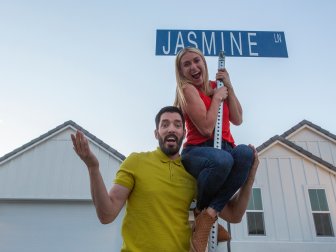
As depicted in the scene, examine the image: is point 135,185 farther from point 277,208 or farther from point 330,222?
point 330,222

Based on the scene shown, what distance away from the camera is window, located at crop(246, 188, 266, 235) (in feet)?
30.5

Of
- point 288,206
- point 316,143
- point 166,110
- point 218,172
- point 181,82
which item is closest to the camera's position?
point 218,172

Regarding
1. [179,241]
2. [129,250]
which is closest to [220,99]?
[179,241]

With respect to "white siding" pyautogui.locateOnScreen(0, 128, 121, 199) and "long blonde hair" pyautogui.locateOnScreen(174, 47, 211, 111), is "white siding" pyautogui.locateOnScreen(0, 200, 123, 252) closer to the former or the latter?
"white siding" pyautogui.locateOnScreen(0, 128, 121, 199)

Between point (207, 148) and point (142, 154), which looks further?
point (142, 154)

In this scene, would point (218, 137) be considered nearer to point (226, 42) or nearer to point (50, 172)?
point (226, 42)

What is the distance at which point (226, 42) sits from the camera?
289cm

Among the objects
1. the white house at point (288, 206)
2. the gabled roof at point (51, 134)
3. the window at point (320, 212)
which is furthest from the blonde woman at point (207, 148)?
the window at point (320, 212)

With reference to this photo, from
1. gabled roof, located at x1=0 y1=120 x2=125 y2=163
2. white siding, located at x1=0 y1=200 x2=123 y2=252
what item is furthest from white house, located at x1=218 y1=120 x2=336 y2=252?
gabled roof, located at x1=0 y1=120 x2=125 y2=163

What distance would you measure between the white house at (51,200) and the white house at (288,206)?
3692 mm

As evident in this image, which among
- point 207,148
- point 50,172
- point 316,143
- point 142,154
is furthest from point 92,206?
point 316,143

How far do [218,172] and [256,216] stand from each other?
8457 millimetres

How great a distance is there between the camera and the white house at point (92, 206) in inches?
295

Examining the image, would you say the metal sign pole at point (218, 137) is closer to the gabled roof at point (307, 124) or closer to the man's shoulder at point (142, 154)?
the man's shoulder at point (142, 154)
